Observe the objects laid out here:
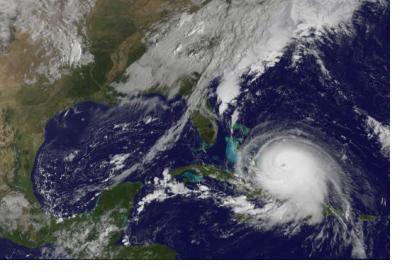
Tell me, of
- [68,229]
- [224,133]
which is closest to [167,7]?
[224,133]

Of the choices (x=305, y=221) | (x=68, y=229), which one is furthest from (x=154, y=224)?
(x=305, y=221)

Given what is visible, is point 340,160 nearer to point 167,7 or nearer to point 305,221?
point 305,221

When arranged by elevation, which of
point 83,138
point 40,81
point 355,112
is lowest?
point 83,138

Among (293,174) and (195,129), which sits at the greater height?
(195,129)

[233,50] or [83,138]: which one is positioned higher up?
[233,50]

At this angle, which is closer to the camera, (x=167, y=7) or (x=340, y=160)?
(x=340, y=160)

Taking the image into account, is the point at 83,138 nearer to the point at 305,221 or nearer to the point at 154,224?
the point at 154,224

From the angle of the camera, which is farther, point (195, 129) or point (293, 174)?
point (195, 129)
